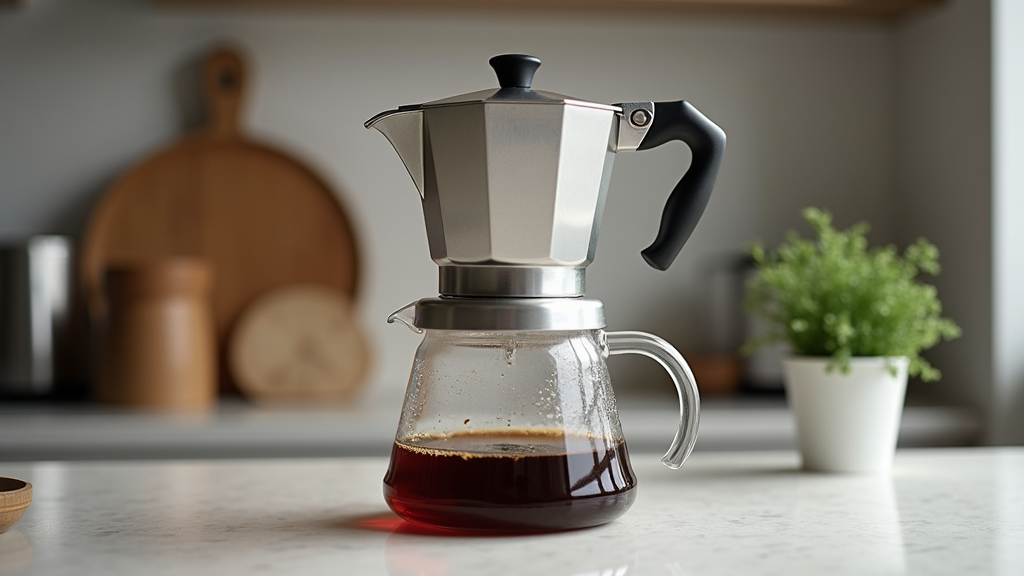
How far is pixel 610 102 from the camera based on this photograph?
1894 millimetres

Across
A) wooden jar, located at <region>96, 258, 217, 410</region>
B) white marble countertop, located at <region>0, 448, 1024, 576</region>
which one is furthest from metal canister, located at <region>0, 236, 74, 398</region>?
white marble countertop, located at <region>0, 448, 1024, 576</region>

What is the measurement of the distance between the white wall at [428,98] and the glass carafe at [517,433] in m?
1.22

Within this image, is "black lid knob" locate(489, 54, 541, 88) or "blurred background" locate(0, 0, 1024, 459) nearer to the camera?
"black lid knob" locate(489, 54, 541, 88)

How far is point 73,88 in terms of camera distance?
6.12 ft

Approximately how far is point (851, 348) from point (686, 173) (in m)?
0.37

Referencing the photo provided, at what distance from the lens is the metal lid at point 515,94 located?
2.09 ft

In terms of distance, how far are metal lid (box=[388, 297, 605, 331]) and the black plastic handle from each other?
0.21ft

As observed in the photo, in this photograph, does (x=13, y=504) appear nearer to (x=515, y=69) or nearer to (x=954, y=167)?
(x=515, y=69)

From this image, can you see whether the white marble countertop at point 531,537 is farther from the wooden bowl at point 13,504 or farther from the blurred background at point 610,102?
the blurred background at point 610,102

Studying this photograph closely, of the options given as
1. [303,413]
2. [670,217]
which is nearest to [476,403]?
[670,217]

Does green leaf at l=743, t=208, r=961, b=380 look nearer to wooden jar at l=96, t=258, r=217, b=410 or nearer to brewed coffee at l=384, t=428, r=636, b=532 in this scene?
brewed coffee at l=384, t=428, r=636, b=532

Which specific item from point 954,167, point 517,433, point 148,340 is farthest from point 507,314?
point 954,167

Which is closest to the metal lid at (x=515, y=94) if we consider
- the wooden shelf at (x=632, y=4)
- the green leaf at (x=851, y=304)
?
the green leaf at (x=851, y=304)

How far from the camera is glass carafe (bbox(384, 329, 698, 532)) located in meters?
0.63
